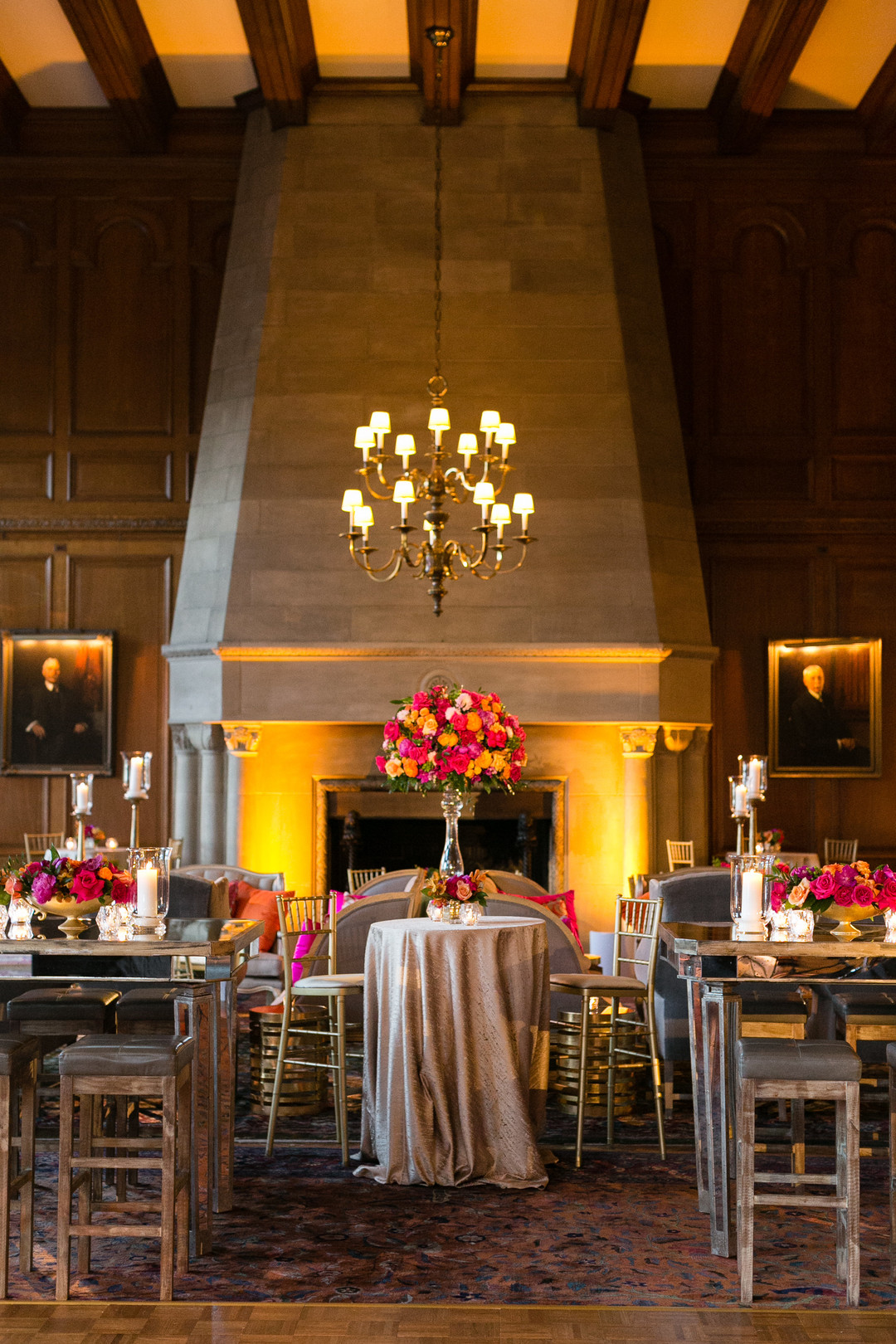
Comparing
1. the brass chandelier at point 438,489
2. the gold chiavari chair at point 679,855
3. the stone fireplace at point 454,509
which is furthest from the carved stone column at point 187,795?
the gold chiavari chair at point 679,855

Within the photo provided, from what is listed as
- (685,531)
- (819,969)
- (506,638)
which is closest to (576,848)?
(506,638)

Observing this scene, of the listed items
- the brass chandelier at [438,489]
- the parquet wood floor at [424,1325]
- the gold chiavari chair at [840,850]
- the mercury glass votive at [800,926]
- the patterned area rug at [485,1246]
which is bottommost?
the patterned area rug at [485,1246]

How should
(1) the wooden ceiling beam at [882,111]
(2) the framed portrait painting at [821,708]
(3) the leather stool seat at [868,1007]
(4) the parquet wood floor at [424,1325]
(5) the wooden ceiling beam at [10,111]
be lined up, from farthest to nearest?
(2) the framed portrait painting at [821,708]
(5) the wooden ceiling beam at [10,111]
(1) the wooden ceiling beam at [882,111]
(3) the leather stool seat at [868,1007]
(4) the parquet wood floor at [424,1325]

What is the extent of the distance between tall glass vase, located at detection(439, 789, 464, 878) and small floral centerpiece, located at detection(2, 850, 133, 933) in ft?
4.41

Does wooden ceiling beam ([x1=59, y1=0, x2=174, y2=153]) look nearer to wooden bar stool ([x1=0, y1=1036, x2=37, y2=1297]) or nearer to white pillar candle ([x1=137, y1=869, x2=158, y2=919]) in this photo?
white pillar candle ([x1=137, y1=869, x2=158, y2=919])

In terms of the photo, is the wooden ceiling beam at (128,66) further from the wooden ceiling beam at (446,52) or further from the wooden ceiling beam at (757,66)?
the wooden ceiling beam at (757,66)

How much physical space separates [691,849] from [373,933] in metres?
5.13

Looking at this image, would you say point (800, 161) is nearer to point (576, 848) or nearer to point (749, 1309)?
point (576, 848)

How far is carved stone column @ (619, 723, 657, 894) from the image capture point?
9422mm

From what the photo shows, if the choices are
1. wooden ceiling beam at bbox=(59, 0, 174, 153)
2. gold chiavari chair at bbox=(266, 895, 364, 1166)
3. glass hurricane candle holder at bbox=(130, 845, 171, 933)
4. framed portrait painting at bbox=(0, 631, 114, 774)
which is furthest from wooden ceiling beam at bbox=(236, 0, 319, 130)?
glass hurricane candle holder at bbox=(130, 845, 171, 933)

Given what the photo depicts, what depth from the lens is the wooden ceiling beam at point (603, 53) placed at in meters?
8.91

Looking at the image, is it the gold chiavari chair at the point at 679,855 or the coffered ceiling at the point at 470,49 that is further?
the gold chiavari chair at the point at 679,855

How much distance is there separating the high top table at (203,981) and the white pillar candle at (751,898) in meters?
1.56

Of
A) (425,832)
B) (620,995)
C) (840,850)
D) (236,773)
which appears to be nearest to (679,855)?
(840,850)
